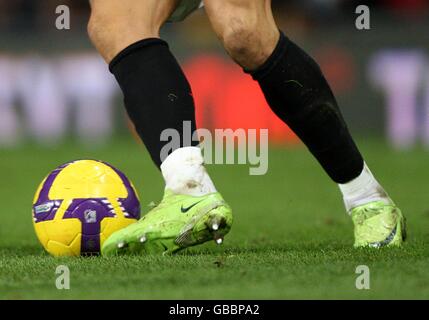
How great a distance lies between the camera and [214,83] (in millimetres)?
12164

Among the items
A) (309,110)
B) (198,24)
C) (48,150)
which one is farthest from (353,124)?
(309,110)

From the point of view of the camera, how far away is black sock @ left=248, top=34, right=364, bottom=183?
3.85 meters

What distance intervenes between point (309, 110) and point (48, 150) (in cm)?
815

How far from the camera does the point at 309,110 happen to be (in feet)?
12.8

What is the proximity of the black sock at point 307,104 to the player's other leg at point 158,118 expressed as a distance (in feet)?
1.04

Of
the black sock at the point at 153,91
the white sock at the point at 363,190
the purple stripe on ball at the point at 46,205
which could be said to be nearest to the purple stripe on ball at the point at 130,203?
the purple stripe on ball at the point at 46,205

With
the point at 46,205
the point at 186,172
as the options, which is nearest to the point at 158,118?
the point at 186,172

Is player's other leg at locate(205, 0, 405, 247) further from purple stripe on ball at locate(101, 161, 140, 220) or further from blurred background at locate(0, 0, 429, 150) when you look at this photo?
blurred background at locate(0, 0, 429, 150)

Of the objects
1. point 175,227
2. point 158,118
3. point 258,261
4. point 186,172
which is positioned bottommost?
point 258,261

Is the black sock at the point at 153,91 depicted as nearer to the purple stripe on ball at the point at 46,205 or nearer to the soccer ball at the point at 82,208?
the soccer ball at the point at 82,208

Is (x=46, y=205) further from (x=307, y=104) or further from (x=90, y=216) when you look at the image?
(x=307, y=104)

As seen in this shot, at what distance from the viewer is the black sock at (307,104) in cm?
385

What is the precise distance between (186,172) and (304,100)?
1.74 feet
